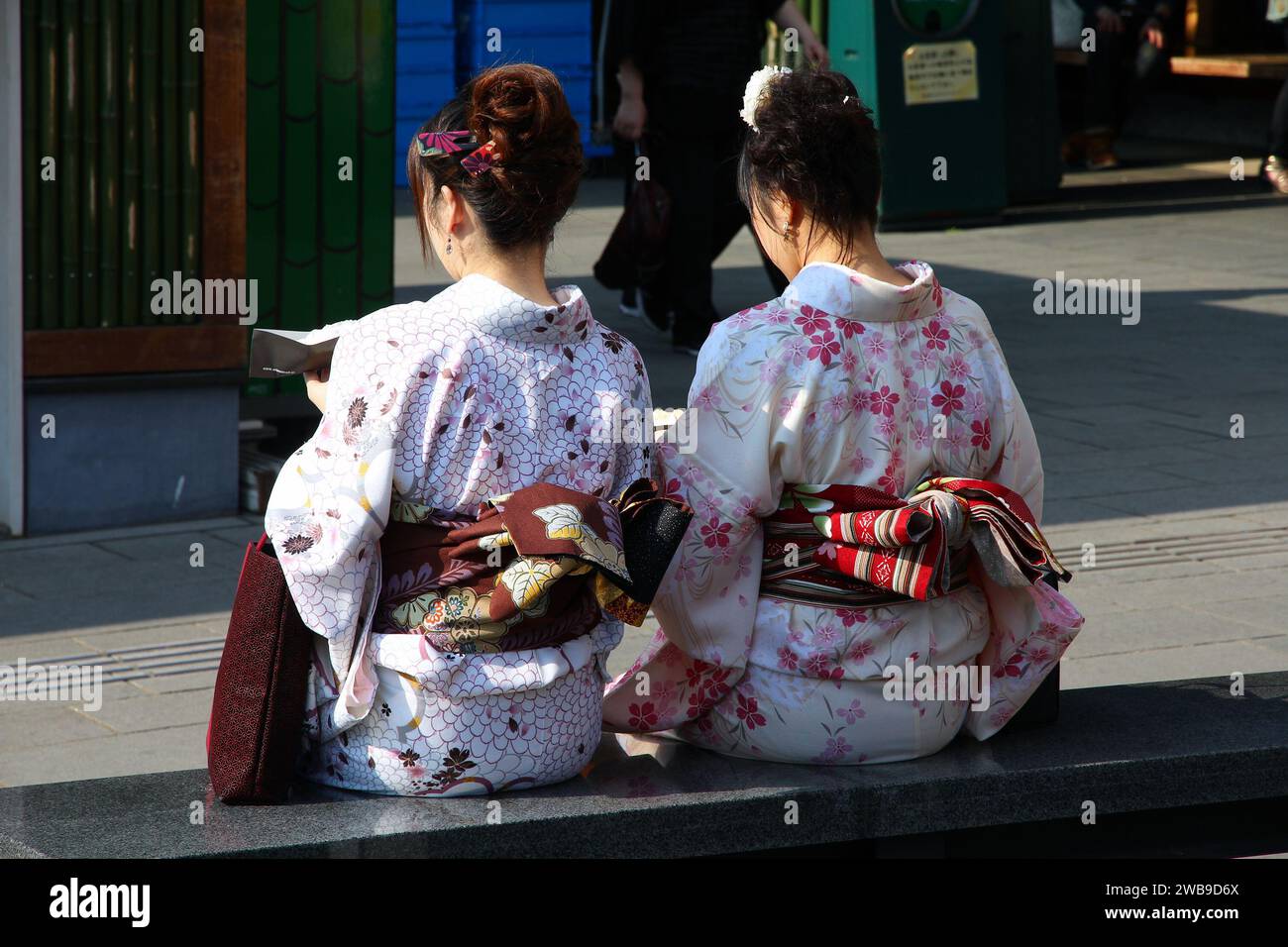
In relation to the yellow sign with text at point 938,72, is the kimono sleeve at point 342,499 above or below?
below

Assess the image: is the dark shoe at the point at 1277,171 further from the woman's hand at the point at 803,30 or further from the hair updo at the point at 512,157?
the hair updo at the point at 512,157

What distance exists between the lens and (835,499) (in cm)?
284

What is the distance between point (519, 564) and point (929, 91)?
9298mm

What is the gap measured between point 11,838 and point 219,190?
10.8ft

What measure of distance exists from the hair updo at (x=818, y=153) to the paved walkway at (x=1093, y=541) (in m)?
1.78

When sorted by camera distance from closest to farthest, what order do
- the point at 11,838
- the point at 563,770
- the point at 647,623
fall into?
the point at 11,838
the point at 563,770
the point at 647,623

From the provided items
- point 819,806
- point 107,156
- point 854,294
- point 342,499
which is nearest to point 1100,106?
point 107,156

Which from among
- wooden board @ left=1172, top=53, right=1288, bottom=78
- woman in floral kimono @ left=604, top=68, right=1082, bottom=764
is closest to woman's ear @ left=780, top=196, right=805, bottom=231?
woman in floral kimono @ left=604, top=68, right=1082, bottom=764

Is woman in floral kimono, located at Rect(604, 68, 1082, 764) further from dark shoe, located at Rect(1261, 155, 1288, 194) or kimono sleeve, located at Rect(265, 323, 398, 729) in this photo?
dark shoe, located at Rect(1261, 155, 1288, 194)

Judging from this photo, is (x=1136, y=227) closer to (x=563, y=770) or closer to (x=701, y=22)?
(x=701, y=22)

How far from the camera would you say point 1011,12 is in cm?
1223

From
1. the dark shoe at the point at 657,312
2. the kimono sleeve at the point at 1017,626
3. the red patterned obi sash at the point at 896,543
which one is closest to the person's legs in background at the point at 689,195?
the dark shoe at the point at 657,312

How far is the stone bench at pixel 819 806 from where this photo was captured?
2543 millimetres

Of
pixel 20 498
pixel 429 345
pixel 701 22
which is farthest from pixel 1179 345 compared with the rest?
pixel 429 345
